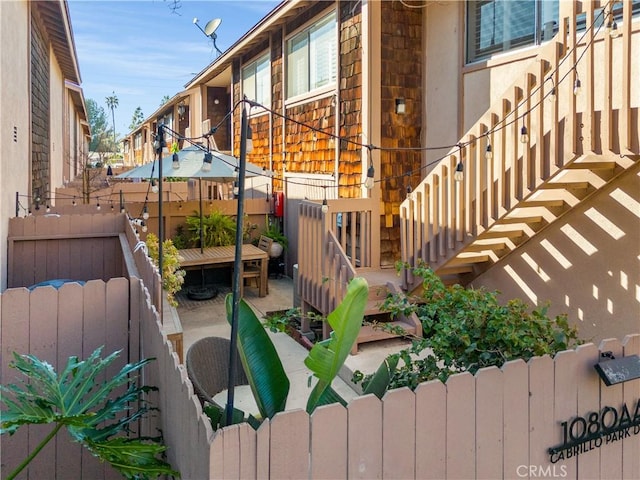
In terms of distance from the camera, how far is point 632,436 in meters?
2.82

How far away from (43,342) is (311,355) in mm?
1962

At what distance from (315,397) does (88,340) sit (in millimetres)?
1797

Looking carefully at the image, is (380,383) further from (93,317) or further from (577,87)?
(577,87)

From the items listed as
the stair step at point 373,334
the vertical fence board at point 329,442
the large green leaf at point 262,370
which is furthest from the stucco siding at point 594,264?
the vertical fence board at point 329,442

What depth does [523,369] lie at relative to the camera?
241cm

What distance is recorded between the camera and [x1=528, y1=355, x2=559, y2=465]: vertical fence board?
8.02 ft

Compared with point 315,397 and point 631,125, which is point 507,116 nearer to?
point 631,125

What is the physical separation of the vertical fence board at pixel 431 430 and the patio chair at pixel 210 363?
1.58 meters

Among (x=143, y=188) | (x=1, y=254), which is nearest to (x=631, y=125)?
(x=1, y=254)

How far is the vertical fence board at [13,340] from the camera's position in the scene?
3143 millimetres

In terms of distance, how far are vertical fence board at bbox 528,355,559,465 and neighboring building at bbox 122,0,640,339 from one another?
6.71ft

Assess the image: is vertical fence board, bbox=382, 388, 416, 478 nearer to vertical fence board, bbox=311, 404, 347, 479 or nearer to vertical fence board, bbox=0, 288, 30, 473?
vertical fence board, bbox=311, 404, 347, 479

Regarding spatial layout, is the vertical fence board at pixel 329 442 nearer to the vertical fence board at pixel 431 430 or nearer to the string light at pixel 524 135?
the vertical fence board at pixel 431 430

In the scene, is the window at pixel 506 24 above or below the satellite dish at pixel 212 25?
below
